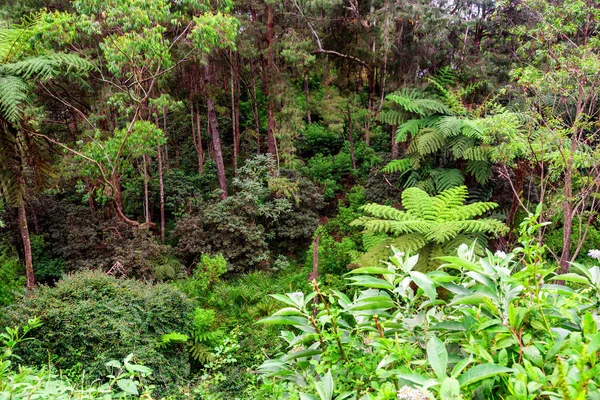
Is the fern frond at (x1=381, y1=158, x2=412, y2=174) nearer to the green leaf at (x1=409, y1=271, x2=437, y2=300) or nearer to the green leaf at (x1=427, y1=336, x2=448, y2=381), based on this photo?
the green leaf at (x1=409, y1=271, x2=437, y2=300)

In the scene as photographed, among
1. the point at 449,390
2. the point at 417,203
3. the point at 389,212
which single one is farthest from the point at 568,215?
the point at 449,390

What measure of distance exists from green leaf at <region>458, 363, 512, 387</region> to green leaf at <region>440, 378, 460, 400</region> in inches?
2.2

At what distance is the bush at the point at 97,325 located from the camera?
167 inches

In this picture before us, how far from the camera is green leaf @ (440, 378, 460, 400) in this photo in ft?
2.47

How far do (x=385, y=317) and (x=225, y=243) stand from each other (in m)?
6.90

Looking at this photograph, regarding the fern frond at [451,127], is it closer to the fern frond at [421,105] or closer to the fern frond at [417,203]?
the fern frond at [421,105]

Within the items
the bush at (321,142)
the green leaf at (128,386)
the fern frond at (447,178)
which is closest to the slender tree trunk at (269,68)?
the bush at (321,142)

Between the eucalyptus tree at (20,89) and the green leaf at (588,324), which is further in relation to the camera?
the eucalyptus tree at (20,89)

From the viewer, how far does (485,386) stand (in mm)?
868

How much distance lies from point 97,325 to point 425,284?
444cm

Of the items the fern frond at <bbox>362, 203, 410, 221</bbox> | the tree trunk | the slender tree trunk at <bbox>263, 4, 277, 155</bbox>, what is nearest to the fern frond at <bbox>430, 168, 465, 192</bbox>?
the fern frond at <bbox>362, 203, 410, 221</bbox>

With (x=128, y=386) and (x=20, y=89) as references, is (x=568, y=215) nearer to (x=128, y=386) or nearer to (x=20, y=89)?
(x=128, y=386)

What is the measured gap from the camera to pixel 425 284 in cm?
102

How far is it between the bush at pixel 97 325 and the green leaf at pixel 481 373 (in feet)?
13.6
